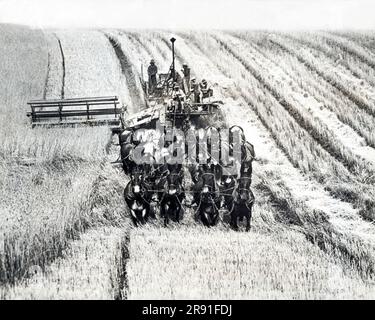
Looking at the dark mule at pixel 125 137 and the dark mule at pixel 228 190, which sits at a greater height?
the dark mule at pixel 125 137

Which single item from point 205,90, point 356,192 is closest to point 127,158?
point 205,90

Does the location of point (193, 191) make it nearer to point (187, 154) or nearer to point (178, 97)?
point (187, 154)

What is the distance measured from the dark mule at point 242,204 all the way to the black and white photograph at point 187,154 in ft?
0.05

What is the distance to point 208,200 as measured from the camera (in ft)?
18.2

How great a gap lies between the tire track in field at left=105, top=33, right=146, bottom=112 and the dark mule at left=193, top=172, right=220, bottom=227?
1.27 metres

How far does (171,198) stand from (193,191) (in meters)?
0.28

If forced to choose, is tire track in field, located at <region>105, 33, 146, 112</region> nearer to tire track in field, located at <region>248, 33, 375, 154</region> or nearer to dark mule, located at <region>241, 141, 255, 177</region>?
dark mule, located at <region>241, 141, 255, 177</region>

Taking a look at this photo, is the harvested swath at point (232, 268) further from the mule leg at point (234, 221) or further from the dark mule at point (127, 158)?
the dark mule at point (127, 158)

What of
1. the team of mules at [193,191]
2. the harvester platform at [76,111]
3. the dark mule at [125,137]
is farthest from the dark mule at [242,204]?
the harvester platform at [76,111]

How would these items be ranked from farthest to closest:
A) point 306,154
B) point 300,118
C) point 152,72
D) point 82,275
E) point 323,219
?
point 152,72, point 300,118, point 306,154, point 323,219, point 82,275

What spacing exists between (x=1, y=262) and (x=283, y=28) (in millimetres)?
4312

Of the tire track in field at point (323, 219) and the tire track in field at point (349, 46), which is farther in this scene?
the tire track in field at point (349, 46)

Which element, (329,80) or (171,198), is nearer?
(171,198)

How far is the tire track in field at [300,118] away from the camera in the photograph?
5746 mm
